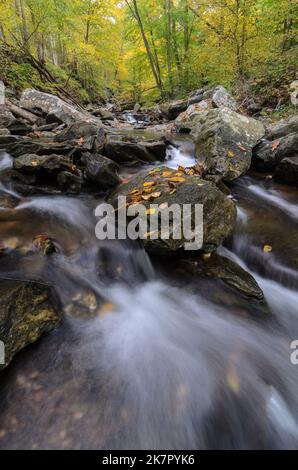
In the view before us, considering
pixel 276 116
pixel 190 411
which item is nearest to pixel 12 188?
pixel 190 411

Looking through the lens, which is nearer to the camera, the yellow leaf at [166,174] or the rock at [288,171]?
the yellow leaf at [166,174]

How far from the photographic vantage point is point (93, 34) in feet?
58.8

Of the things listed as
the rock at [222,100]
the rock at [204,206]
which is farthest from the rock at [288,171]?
the rock at [222,100]

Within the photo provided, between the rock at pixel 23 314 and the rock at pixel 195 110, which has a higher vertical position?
the rock at pixel 195 110

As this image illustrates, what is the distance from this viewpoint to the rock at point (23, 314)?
6.21ft

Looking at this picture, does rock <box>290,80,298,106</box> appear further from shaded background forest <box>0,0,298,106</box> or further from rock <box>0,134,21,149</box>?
rock <box>0,134,21,149</box>

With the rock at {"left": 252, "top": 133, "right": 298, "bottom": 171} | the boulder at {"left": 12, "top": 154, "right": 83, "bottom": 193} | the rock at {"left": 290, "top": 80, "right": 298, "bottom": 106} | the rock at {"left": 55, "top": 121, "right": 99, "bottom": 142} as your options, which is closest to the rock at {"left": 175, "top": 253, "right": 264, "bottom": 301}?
the boulder at {"left": 12, "top": 154, "right": 83, "bottom": 193}

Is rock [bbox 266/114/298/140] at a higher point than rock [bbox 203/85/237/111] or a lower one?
lower

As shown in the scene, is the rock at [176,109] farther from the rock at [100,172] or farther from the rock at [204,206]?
the rock at [204,206]

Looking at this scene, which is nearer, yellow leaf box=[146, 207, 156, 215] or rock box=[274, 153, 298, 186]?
yellow leaf box=[146, 207, 156, 215]

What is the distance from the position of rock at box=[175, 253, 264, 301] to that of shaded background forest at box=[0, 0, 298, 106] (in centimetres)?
850

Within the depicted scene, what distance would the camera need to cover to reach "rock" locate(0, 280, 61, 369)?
74.5 inches

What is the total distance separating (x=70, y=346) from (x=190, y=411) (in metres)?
1.00

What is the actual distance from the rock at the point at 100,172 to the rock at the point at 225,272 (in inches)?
76.6
